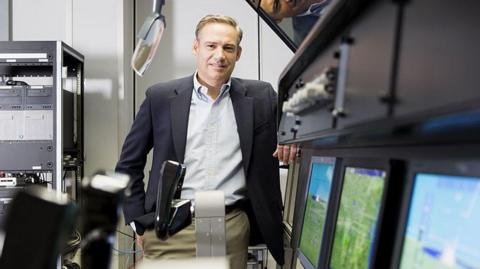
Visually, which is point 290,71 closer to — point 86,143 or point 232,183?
point 232,183

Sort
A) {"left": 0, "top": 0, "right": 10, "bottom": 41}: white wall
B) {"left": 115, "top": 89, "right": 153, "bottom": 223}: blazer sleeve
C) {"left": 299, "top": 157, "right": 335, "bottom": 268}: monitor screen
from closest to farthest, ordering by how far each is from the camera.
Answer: {"left": 299, "top": 157, "right": 335, "bottom": 268}: monitor screen < {"left": 115, "top": 89, "right": 153, "bottom": 223}: blazer sleeve < {"left": 0, "top": 0, "right": 10, "bottom": 41}: white wall

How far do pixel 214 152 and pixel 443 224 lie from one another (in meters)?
1.30

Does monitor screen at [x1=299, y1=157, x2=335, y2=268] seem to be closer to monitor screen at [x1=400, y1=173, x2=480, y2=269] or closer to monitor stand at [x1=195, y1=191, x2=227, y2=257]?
monitor stand at [x1=195, y1=191, x2=227, y2=257]

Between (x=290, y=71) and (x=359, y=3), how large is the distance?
547 millimetres

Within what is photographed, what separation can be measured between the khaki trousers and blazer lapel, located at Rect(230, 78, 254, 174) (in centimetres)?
19

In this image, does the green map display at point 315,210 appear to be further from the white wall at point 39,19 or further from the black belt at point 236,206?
the white wall at point 39,19

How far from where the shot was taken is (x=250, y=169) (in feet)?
5.92


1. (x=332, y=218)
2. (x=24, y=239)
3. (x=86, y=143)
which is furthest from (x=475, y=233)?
(x=86, y=143)

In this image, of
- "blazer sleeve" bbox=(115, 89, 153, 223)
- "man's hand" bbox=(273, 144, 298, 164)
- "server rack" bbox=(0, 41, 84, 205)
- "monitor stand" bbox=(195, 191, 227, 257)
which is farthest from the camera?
"server rack" bbox=(0, 41, 84, 205)

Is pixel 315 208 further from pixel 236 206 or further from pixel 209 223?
pixel 236 206

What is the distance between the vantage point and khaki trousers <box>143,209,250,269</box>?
171cm

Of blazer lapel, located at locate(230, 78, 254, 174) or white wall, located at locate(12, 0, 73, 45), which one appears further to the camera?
white wall, located at locate(12, 0, 73, 45)

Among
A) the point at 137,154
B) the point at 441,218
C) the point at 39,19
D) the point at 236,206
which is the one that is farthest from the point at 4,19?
the point at 441,218

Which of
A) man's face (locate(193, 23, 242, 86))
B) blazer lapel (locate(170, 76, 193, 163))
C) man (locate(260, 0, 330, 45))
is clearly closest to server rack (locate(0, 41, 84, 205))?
blazer lapel (locate(170, 76, 193, 163))
